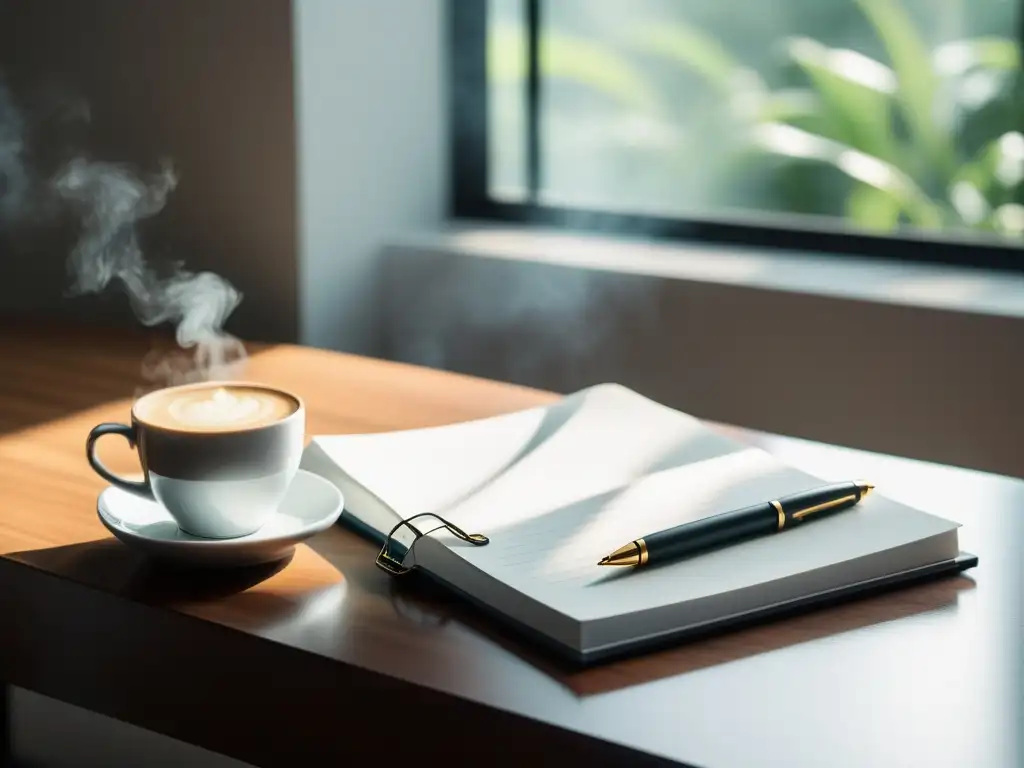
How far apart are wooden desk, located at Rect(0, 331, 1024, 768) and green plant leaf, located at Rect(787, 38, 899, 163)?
3778 millimetres

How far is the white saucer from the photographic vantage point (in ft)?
2.46

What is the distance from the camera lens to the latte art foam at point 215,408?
2.53ft

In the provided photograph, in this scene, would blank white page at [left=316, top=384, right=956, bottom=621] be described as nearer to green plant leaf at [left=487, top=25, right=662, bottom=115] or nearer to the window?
the window

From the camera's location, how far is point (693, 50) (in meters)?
4.93

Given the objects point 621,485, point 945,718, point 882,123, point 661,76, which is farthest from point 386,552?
point 661,76

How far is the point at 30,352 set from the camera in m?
1.37

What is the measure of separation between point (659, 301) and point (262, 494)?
2.67ft

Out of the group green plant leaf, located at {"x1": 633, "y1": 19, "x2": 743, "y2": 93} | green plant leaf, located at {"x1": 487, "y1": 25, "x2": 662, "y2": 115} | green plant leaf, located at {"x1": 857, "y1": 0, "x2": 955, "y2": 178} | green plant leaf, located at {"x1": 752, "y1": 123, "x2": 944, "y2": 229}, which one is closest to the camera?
green plant leaf, located at {"x1": 857, "y1": 0, "x2": 955, "y2": 178}

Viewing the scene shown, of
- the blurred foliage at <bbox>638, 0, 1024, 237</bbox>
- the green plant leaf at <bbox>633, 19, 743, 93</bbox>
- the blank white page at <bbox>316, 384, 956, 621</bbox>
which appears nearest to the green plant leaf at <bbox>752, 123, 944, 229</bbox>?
the blurred foliage at <bbox>638, 0, 1024, 237</bbox>

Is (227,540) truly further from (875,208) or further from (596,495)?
(875,208)

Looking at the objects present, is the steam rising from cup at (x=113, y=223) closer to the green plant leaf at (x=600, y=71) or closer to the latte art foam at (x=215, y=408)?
the latte art foam at (x=215, y=408)

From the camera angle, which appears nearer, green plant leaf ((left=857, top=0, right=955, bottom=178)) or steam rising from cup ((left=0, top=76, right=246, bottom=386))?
steam rising from cup ((left=0, top=76, right=246, bottom=386))

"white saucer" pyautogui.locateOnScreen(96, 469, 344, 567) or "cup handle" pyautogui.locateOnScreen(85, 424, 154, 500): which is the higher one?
"cup handle" pyautogui.locateOnScreen(85, 424, 154, 500)

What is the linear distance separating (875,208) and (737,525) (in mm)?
3941
